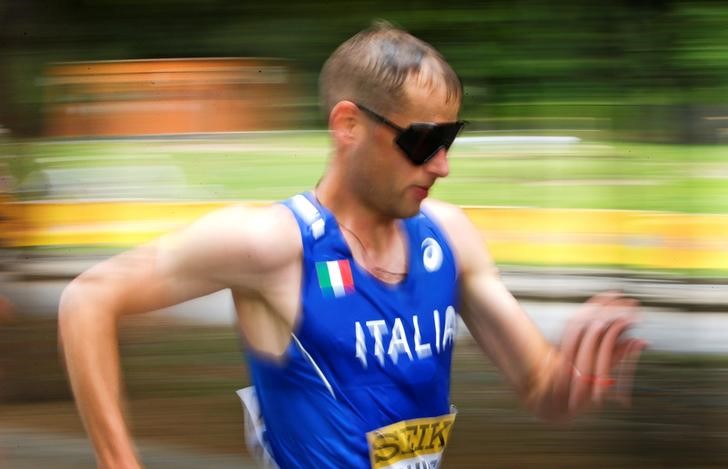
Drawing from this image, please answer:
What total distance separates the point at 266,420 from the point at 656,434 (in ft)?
8.90

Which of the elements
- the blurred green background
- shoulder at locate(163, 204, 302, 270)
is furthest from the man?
the blurred green background

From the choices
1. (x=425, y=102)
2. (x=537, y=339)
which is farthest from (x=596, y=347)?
(x=425, y=102)

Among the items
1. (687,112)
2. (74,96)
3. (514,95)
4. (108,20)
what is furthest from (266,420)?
(74,96)

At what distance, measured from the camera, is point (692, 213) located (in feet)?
14.1

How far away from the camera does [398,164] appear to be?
2205mm

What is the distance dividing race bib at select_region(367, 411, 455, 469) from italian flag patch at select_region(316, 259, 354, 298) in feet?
0.87

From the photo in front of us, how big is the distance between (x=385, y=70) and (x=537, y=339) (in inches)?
24.4

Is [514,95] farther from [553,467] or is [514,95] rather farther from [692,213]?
[553,467]

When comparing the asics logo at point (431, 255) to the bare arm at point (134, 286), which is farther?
the asics logo at point (431, 255)

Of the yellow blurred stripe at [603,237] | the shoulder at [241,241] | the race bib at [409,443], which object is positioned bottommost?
the yellow blurred stripe at [603,237]

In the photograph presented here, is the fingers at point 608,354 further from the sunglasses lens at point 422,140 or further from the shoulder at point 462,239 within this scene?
the sunglasses lens at point 422,140

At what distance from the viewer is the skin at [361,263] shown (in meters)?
2.09

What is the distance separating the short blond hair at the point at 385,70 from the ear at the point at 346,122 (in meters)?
0.02

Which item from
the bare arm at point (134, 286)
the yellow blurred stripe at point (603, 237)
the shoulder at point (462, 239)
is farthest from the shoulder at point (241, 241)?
the yellow blurred stripe at point (603, 237)
